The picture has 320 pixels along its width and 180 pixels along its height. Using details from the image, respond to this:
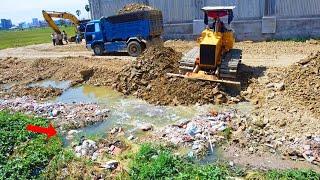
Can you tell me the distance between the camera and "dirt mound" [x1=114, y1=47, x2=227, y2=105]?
12211mm

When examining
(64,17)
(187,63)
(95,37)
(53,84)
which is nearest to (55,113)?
(187,63)

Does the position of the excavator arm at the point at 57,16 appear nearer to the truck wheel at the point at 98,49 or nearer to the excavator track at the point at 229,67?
the truck wheel at the point at 98,49

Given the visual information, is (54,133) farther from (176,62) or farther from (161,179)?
(176,62)

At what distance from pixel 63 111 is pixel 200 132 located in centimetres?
508

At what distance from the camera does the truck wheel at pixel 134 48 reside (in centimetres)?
2005

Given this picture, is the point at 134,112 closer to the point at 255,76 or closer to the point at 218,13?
the point at 218,13

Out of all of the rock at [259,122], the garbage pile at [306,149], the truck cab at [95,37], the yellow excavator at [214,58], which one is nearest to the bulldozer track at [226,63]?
the yellow excavator at [214,58]

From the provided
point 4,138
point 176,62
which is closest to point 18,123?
point 4,138

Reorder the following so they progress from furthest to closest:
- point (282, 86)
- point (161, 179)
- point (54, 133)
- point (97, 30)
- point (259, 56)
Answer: point (97, 30) < point (259, 56) < point (282, 86) < point (54, 133) < point (161, 179)

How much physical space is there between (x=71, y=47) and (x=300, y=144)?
21831 mm

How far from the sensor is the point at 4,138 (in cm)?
983

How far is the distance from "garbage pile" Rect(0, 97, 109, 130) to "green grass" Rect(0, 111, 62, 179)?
75cm

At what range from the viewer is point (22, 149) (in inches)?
367

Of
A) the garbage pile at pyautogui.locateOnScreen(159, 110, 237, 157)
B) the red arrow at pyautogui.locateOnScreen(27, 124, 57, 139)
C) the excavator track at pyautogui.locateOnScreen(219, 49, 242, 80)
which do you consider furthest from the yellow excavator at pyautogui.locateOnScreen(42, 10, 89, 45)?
the garbage pile at pyautogui.locateOnScreen(159, 110, 237, 157)
